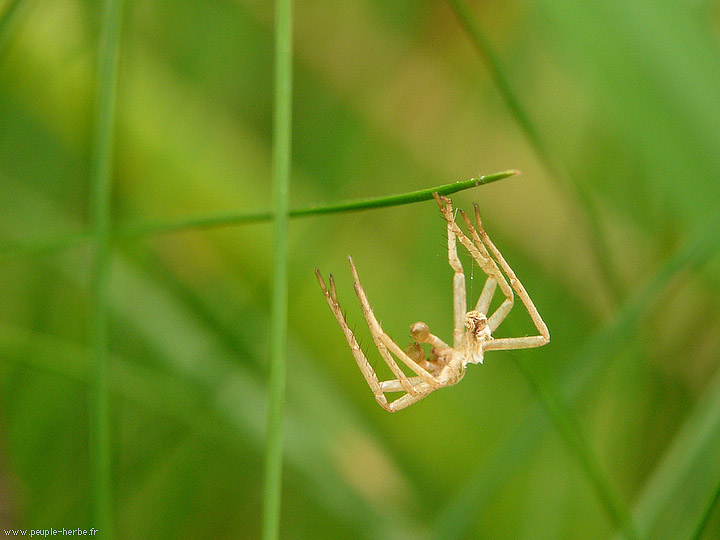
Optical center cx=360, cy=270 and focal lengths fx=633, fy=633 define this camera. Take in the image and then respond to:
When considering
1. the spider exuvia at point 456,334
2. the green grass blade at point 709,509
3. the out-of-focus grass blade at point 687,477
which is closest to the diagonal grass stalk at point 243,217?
the spider exuvia at point 456,334

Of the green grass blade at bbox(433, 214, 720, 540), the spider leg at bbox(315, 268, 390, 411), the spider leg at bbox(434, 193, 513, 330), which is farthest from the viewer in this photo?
the green grass blade at bbox(433, 214, 720, 540)

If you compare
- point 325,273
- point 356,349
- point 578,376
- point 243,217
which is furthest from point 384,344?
point 325,273


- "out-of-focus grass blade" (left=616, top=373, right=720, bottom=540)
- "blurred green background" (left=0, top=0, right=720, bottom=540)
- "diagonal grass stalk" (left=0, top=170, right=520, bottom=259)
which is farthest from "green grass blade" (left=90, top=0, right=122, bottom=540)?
"out-of-focus grass blade" (left=616, top=373, right=720, bottom=540)

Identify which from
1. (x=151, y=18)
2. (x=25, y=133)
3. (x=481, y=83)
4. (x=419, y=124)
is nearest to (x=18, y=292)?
(x=25, y=133)

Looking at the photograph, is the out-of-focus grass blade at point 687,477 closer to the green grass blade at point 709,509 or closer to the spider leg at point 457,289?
the green grass blade at point 709,509

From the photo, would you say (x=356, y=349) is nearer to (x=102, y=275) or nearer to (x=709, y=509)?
(x=102, y=275)

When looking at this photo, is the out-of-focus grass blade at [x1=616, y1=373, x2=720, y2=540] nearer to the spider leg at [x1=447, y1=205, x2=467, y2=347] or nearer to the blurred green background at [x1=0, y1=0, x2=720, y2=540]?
the blurred green background at [x1=0, y1=0, x2=720, y2=540]
